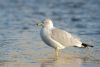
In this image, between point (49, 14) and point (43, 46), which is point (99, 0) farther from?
point (43, 46)

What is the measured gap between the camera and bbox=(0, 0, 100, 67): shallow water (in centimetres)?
1274

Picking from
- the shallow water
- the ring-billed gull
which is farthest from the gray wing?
the shallow water

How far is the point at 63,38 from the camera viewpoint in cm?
1366

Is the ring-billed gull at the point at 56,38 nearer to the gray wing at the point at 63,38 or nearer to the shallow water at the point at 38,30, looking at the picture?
the gray wing at the point at 63,38

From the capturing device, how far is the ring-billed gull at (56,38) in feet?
44.2

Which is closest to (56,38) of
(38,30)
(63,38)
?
(63,38)

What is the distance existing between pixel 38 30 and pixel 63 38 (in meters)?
5.00

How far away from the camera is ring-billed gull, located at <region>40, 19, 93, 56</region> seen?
44.2 feet

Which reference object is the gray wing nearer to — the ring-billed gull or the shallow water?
the ring-billed gull

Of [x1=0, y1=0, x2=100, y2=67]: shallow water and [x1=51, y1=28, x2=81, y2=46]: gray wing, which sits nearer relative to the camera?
[x1=0, y1=0, x2=100, y2=67]: shallow water

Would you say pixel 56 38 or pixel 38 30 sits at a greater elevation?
pixel 38 30

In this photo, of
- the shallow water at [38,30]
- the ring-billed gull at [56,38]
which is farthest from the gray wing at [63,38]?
the shallow water at [38,30]

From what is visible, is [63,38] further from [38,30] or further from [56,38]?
[38,30]

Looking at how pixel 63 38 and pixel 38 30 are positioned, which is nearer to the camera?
pixel 63 38
